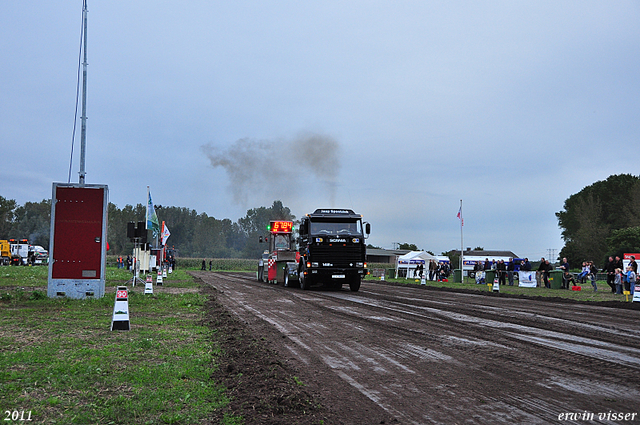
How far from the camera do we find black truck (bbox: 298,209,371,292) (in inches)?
967

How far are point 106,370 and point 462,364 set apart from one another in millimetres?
4827

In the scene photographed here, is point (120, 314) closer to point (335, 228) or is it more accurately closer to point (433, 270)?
point (335, 228)

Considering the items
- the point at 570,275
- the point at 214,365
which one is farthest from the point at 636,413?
the point at 570,275

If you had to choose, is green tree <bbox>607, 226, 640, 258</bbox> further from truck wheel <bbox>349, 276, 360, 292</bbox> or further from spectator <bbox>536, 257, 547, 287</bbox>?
truck wheel <bbox>349, 276, 360, 292</bbox>

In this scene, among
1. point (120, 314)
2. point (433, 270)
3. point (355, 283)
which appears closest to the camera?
point (120, 314)

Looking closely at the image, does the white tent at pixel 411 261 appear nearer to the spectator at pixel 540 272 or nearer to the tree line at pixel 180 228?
the spectator at pixel 540 272

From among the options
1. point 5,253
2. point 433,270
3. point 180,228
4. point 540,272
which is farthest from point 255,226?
point 540,272

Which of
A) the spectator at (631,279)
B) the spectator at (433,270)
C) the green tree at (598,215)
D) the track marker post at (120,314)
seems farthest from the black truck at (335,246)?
the green tree at (598,215)

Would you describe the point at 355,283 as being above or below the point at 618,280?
below

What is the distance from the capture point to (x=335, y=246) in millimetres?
24547

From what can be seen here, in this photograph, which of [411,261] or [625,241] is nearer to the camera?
[411,261]

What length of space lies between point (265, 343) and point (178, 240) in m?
126

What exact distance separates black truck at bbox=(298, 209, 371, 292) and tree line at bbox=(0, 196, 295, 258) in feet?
286

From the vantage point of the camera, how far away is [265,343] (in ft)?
30.0
